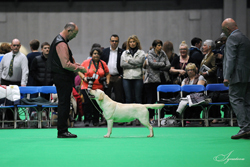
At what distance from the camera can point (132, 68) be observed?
26.3 feet

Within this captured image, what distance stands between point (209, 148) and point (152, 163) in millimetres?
1192

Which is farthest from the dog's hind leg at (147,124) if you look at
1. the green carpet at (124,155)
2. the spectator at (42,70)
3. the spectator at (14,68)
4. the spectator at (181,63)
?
the spectator at (14,68)

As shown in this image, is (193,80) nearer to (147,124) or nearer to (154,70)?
(154,70)

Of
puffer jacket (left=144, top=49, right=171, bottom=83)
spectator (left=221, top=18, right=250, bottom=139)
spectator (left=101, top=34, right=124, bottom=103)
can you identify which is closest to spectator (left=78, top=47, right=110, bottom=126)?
spectator (left=101, top=34, right=124, bottom=103)

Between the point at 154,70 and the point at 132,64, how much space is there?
637 millimetres

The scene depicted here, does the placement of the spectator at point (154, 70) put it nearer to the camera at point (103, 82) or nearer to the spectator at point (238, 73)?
the camera at point (103, 82)

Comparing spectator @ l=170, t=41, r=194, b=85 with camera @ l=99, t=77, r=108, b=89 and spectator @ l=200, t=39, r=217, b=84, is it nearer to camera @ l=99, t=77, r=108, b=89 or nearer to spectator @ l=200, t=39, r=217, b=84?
spectator @ l=200, t=39, r=217, b=84

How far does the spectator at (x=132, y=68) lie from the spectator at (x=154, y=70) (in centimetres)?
36

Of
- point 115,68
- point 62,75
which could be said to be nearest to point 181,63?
point 115,68

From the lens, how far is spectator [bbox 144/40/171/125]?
27.2 feet

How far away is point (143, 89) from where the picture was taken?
8.92 meters

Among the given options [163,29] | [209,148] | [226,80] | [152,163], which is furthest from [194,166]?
[163,29]

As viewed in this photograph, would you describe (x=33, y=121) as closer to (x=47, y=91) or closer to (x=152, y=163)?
(x=47, y=91)

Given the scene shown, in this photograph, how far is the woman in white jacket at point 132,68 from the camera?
7984 mm
